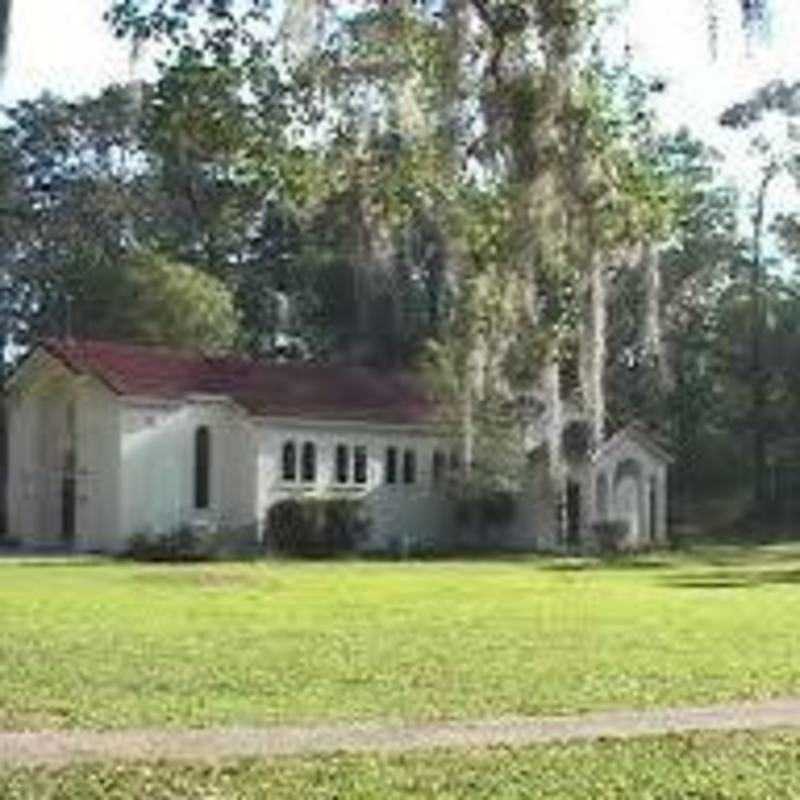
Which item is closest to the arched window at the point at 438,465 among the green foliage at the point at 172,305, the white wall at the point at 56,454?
the green foliage at the point at 172,305

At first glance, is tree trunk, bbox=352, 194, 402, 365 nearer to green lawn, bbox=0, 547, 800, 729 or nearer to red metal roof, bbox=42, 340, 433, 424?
red metal roof, bbox=42, 340, 433, 424

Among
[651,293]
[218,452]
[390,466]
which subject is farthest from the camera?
[390,466]

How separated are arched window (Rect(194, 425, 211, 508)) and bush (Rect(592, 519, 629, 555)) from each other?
1100 centimetres

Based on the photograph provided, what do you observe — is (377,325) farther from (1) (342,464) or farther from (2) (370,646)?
(2) (370,646)

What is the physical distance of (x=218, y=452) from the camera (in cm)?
6075

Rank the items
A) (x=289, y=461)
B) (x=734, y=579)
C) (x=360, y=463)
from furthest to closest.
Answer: (x=360, y=463), (x=289, y=461), (x=734, y=579)

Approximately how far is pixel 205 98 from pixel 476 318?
16.0ft

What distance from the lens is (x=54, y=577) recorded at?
4341 centimetres

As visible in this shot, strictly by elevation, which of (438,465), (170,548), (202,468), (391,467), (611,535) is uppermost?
(438,465)

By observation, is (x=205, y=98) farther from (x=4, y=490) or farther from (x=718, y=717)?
(x=4, y=490)

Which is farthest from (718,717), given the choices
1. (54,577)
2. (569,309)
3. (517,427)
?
(517,427)

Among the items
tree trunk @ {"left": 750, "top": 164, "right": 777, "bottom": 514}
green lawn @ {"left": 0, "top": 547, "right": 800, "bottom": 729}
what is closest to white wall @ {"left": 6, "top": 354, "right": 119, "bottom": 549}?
green lawn @ {"left": 0, "top": 547, "right": 800, "bottom": 729}

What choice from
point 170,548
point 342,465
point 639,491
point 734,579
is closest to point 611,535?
point 639,491

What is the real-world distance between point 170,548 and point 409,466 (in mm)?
10229
